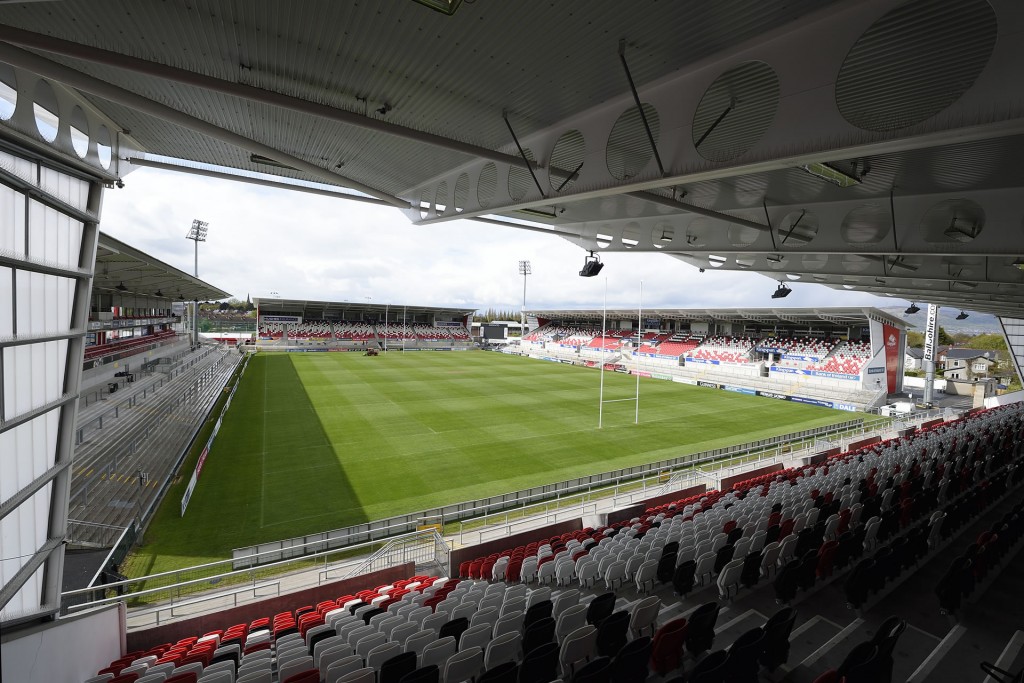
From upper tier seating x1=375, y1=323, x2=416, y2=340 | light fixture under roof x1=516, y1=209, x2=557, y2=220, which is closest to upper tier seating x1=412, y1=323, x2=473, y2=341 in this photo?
upper tier seating x1=375, y1=323, x2=416, y2=340

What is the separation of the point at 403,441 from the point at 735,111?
62.0 feet

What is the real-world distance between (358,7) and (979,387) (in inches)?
1885

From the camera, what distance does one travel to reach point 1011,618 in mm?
5789

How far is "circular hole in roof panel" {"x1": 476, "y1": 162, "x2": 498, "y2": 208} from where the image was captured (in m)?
6.77

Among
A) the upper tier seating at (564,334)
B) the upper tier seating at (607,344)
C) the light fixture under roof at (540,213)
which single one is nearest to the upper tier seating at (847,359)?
the upper tier seating at (607,344)

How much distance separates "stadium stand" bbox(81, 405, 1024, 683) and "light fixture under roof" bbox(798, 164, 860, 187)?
483cm

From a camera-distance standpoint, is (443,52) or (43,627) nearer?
(443,52)

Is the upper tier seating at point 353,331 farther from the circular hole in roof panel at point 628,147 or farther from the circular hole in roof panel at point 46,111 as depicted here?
the circular hole in roof panel at point 628,147

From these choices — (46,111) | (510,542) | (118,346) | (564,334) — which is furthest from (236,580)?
(564,334)

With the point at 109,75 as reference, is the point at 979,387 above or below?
below

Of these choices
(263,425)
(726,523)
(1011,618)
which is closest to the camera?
(1011,618)

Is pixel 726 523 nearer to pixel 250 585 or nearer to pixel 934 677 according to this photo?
pixel 934 677

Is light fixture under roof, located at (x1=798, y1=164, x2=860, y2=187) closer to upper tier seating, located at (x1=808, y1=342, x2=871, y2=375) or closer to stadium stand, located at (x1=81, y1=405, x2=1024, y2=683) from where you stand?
stadium stand, located at (x1=81, y1=405, x2=1024, y2=683)

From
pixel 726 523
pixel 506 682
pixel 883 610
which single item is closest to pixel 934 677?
pixel 883 610
